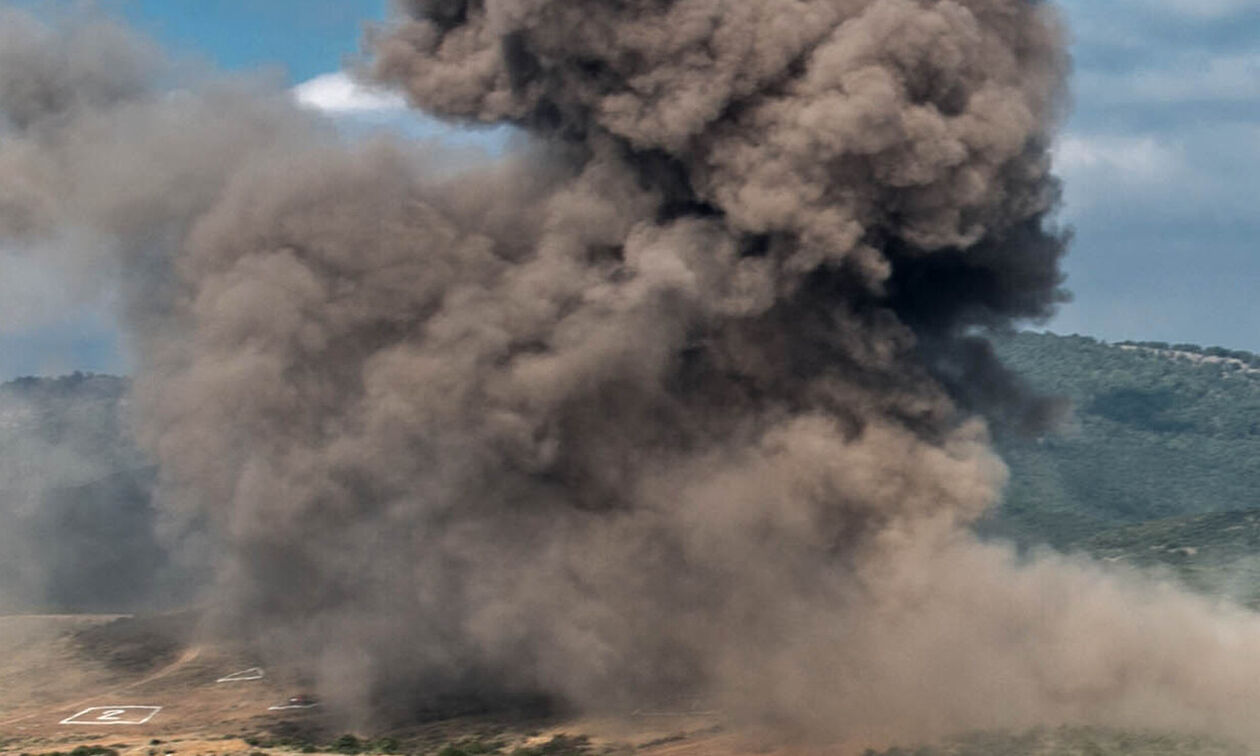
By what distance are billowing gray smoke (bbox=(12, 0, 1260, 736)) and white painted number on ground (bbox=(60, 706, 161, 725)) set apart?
7.06 metres

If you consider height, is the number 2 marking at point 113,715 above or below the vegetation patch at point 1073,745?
above

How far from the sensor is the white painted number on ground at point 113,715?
61688 millimetres

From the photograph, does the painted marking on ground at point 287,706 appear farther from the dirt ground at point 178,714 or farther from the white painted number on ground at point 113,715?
the white painted number on ground at point 113,715

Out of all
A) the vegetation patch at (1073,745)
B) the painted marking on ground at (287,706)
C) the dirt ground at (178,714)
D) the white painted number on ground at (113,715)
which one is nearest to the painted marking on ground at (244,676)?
the dirt ground at (178,714)

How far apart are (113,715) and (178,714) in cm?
256

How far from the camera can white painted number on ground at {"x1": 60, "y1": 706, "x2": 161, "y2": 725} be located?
61.7 meters

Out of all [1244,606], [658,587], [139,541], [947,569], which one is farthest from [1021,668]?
[139,541]

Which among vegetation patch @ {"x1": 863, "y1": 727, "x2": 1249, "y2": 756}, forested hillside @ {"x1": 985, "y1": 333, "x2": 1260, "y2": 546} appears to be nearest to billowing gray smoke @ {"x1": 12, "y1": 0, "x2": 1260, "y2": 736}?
vegetation patch @ {"x1": 863, "y1": 727, "x2": 1249, "y2": 756}

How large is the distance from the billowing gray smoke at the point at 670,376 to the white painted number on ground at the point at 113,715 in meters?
7.06

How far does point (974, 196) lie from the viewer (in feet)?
163

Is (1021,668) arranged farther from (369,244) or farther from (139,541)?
(139,541)

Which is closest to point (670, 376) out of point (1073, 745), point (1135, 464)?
point (1073, 745)

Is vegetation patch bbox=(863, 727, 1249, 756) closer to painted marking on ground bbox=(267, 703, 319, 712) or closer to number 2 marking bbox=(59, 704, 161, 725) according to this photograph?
painted marking on ground bbox=(267, 703, 319, 712)

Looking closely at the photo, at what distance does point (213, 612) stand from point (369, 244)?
25441mm
